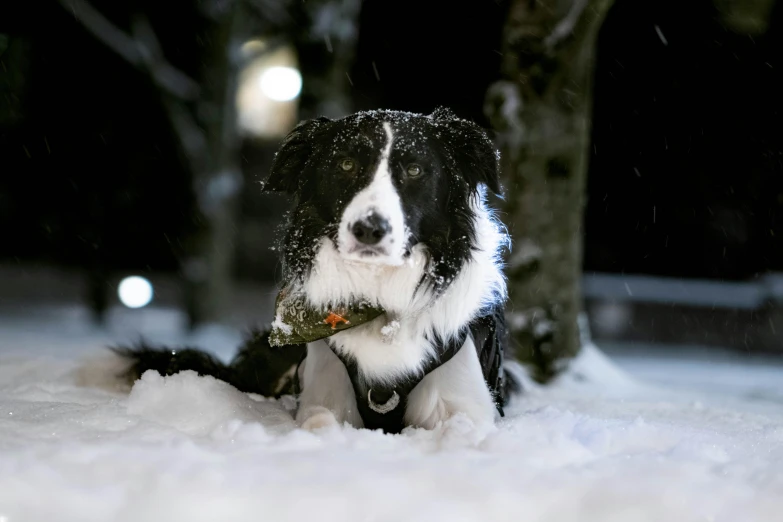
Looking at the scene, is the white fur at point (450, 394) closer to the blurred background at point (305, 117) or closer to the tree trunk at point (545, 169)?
the tree trunk at point (545, 169)

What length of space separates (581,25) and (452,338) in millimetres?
3450

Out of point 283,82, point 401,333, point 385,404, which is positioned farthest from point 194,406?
point 283,82

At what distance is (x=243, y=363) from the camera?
423 cm

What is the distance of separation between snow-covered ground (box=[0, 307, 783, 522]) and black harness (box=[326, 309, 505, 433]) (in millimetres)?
227

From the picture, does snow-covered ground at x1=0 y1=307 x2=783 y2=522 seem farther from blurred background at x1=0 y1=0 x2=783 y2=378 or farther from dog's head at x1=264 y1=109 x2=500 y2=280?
blurred background at x1=0 y1=0 x2=783 y2=378

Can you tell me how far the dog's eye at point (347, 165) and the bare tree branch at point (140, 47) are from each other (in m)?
8.54

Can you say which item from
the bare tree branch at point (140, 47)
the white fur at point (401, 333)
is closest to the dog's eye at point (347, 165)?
the white fur at point (401, 333)

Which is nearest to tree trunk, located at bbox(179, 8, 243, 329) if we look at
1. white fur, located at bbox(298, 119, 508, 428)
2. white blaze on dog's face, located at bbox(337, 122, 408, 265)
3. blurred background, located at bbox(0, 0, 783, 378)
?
blurred background, located at bbox(0, 0, 783, 378)

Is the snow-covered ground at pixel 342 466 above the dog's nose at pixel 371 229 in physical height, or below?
below

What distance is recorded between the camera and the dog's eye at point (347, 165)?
3.20m

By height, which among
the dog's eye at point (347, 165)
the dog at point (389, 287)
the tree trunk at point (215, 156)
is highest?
the tree trunk at point (215, 156)

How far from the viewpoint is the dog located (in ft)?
10.3

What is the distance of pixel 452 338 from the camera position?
3.22 metres

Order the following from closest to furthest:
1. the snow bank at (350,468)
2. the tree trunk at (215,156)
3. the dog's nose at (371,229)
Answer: the snow bank at (350,468)
the dog's nose at (371,229)
the tree trunk at (215,156)
